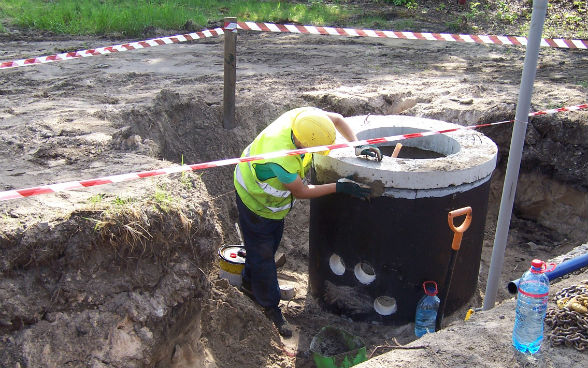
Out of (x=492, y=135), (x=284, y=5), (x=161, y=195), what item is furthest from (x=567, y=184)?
(x=284, y=5)

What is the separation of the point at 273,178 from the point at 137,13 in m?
7.93

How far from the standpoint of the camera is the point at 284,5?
13.1 meters

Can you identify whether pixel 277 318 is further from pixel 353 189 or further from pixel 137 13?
pixel 137 13

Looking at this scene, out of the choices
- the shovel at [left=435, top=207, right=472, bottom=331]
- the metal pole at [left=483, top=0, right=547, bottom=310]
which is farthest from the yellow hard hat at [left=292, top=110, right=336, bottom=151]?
the metal pole at [left=483, top=0, right=547, bottom=310]

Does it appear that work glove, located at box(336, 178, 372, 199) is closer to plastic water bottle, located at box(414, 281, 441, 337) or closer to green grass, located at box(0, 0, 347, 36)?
plastic water bottle, located at box(414, 281, 441, 337)

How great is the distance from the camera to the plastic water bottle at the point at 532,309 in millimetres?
2916

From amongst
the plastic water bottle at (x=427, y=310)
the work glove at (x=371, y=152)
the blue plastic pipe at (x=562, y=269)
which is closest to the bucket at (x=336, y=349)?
the plastic water bottle at (x=427, y=310)

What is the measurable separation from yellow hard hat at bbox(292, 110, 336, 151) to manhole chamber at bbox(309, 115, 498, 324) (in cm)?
45

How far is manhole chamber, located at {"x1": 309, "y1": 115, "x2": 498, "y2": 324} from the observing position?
431 centimetres

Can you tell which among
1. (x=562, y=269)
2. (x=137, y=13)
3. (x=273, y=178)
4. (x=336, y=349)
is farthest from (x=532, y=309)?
(x=137, y=13)

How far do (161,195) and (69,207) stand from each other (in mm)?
551

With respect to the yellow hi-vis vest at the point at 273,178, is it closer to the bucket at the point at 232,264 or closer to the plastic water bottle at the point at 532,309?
the bucket at the point at 232,264

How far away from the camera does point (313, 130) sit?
397 cm

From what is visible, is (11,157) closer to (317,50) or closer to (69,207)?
(69,207)
